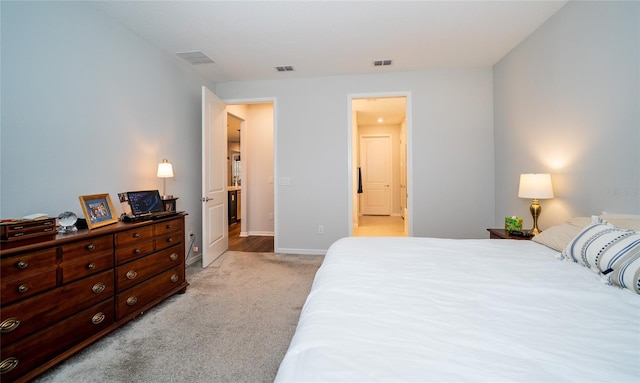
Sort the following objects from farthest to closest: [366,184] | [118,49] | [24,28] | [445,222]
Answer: [366,184]
[445,222]
[118,49]
[24,28]

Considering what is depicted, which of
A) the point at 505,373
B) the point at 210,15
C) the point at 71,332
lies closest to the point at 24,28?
the point at 210,15

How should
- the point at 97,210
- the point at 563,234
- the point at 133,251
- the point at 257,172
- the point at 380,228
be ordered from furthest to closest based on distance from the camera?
the point at 380,228 < the point at 257,172 < the point at 133,251 < the point at 97,210 < the point at 563,234

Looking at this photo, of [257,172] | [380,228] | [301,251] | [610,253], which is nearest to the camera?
[610,253]

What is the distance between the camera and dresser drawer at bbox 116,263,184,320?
77.1 inches

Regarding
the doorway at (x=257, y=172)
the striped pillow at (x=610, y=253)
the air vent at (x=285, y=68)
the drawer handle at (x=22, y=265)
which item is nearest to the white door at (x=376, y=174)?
the doorway at (x=257, y=172)

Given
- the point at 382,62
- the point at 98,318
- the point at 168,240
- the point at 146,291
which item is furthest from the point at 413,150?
the point at 98,318

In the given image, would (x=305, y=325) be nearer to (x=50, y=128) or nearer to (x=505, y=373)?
(x=505, y=373)

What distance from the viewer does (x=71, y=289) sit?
63.7 inches

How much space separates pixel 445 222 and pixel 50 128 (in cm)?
420

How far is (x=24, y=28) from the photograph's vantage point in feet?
5.86

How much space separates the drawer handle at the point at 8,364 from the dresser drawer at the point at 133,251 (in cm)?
68

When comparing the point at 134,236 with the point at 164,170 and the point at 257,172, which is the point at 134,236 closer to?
the point at 164,170

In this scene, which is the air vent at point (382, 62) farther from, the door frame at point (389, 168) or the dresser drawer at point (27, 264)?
the door frame at point (389, 168)

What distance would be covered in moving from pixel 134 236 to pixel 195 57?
2334 millimetres
